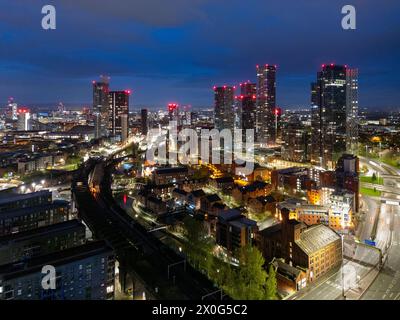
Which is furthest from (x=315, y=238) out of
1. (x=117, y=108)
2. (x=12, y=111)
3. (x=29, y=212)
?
(x=12, y=111)

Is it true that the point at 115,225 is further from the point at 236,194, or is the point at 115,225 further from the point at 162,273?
the point at 236,194

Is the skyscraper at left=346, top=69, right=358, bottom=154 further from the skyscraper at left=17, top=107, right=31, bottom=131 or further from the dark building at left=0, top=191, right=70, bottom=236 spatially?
the skyscraper at left=17, top=107, right=31, bottom=131

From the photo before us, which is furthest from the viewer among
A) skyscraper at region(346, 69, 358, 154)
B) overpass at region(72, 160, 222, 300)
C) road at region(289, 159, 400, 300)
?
skyscraper at region(346, 69, 358, 154)

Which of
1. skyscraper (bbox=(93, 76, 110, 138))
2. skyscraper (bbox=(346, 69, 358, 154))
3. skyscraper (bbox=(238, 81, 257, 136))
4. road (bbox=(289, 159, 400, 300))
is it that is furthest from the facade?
skyscraper (bbox=(93, 76, 110, 138))

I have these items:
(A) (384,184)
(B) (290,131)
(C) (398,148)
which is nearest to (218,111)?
(B) (290,131)

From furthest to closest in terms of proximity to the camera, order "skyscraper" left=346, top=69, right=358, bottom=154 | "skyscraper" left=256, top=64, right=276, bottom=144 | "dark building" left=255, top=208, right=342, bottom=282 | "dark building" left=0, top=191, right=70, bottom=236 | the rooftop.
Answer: "skyscraper" left=256, top=64, right=276, bottom=144
"skyscraper" left=346, top=69, right=358, bottom=154
"dark building" left=0, top=191, right=70, bottom=236
the rooftop
"dark building" left=255, top=208, right=342, bottom=282
